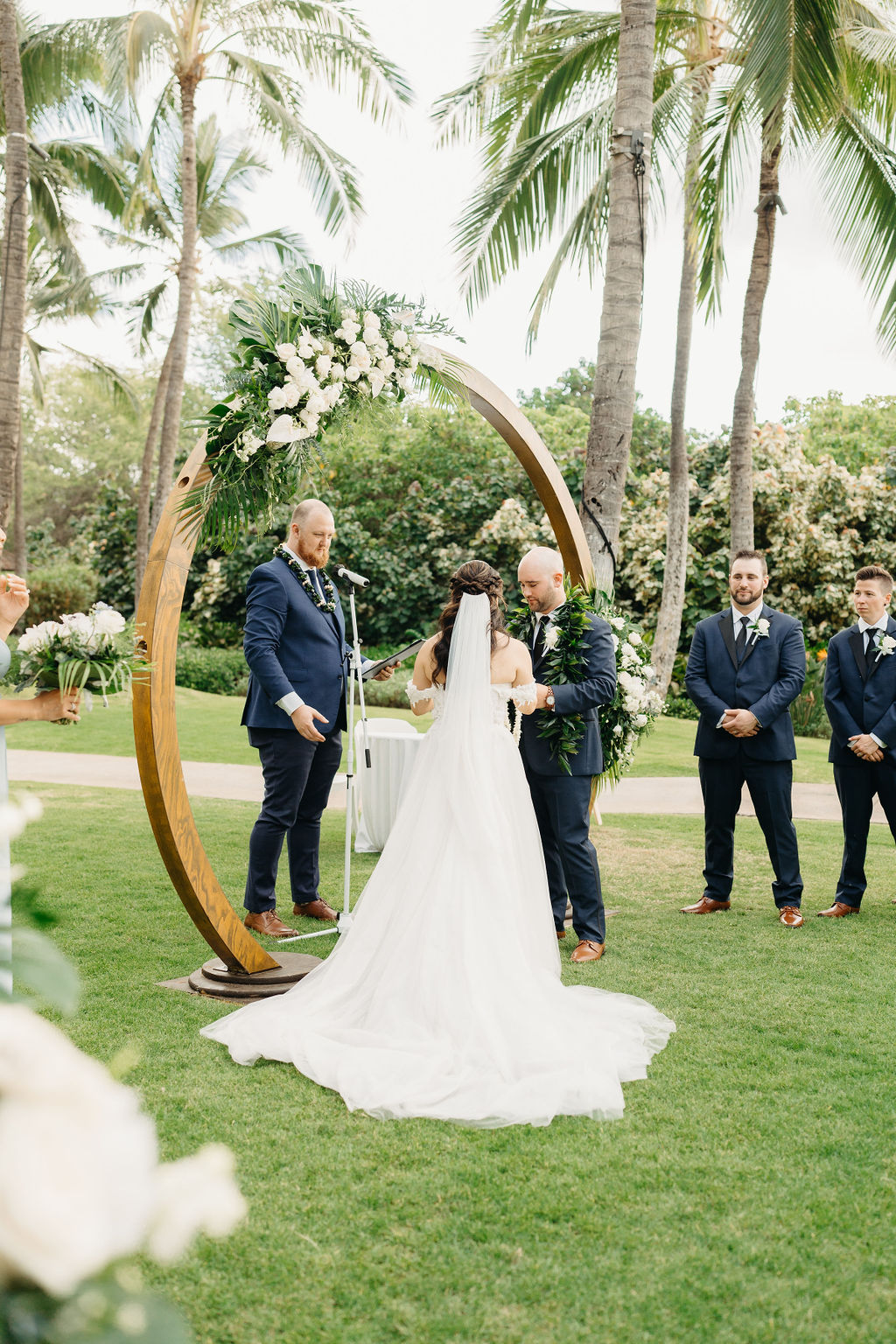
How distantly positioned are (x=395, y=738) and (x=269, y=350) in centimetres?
368

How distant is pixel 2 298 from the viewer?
33.8ft

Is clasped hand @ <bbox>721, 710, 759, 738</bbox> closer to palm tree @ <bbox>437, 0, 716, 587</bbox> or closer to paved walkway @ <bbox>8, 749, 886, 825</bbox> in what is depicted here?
paved walkway @ <bbox>8, 749, 886, 825</bbox>

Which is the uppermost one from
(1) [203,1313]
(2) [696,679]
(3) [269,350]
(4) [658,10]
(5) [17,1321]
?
(4) [658,10]

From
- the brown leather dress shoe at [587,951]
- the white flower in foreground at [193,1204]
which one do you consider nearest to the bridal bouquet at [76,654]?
the white flower in foreground at [193,1204]

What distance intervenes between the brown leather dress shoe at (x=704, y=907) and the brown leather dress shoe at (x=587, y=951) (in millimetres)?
1124

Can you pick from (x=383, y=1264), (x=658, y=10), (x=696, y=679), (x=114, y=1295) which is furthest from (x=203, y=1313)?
(x=658, y=10)

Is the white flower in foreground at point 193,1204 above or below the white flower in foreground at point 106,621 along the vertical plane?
below

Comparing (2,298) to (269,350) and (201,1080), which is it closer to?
(269,350)

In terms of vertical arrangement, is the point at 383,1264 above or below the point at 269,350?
below

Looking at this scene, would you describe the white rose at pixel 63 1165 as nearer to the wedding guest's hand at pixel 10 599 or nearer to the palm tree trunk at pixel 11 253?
the wedding guest's hand at pixel 10 599

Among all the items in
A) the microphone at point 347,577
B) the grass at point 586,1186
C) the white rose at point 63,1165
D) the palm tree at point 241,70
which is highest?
the palm tree at point 241,70

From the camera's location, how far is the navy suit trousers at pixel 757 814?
20.6 feet

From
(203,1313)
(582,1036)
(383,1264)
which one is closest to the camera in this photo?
(203,1313)

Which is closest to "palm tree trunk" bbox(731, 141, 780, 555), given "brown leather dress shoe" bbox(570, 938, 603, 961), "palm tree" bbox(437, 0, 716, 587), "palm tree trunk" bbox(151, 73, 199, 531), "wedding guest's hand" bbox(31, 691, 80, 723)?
"palm tree" bbox(437, 0, 716, 587)
